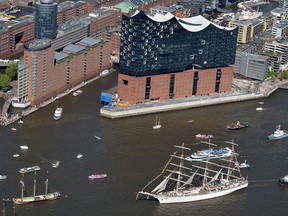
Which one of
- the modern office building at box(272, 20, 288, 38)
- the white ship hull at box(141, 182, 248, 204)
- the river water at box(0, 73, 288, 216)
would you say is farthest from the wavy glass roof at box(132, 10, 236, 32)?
the white ship hull at box(141, 182, 248, 204)

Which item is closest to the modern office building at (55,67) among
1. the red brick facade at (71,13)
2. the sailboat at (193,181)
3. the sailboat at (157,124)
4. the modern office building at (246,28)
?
the sailboat at (157,124)

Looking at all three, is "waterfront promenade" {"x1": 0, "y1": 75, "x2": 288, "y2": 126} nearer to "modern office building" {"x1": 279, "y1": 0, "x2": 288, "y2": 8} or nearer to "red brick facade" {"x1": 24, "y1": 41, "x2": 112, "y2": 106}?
"red brick facade" {"x1": 24, "y1": 41, "x2": 112, "y2": 106}

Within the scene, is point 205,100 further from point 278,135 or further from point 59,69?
point 59,69

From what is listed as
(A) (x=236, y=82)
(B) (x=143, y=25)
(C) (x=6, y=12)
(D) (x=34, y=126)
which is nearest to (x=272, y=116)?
(A) (x=236, y=82)

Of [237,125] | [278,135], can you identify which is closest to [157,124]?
[237,125]

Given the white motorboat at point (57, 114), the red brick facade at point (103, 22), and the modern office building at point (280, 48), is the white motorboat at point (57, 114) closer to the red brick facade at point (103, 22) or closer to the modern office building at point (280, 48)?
the red brick facade at point (103, 22)

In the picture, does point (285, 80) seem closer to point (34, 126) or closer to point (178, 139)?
point (178, 139)
